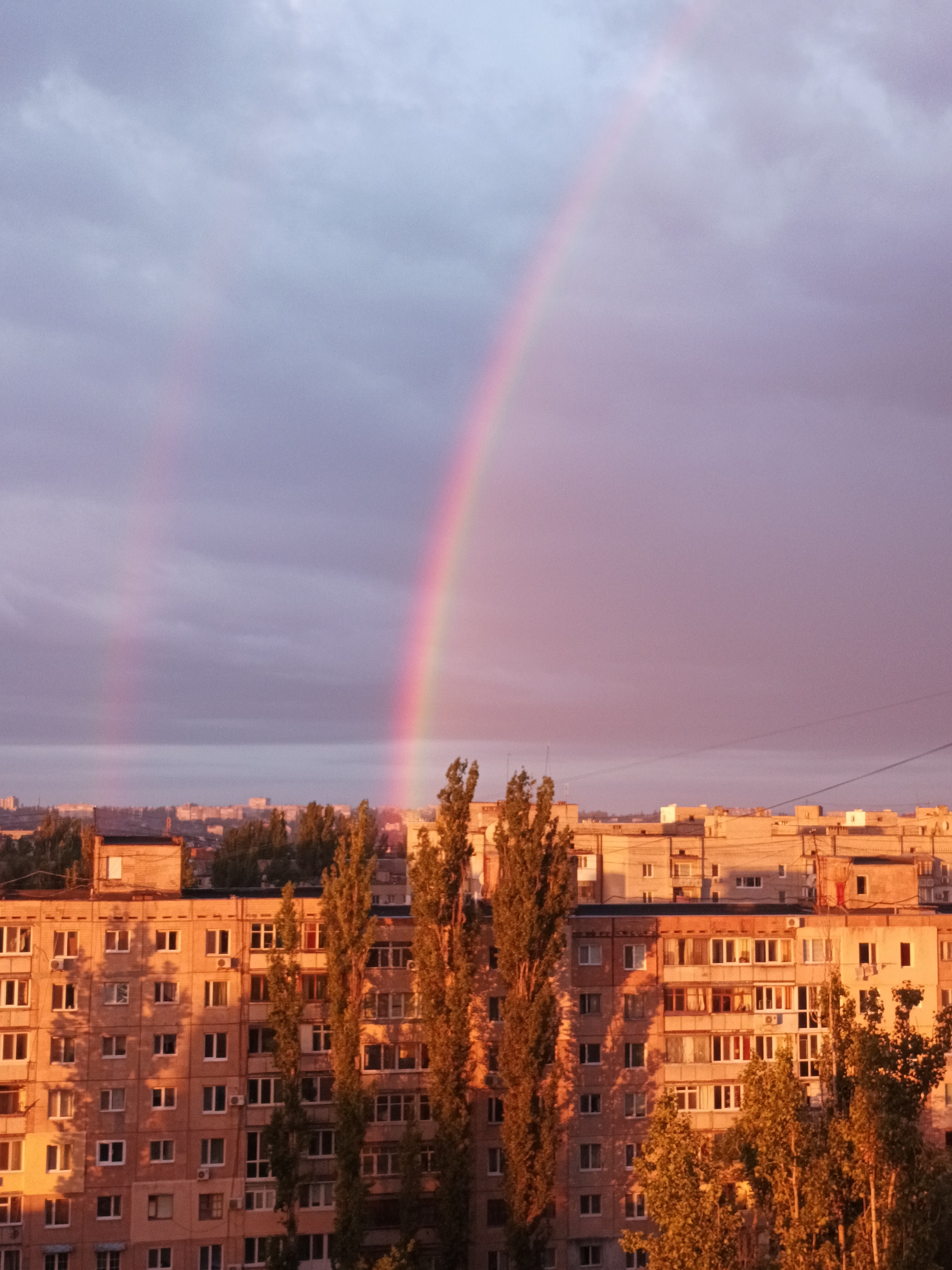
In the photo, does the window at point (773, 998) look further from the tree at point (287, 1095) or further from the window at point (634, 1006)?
the tree at point (287, 1095)

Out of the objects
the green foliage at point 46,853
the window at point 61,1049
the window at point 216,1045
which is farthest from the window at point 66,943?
the green foliage at point 46,853

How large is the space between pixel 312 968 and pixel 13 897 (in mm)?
9390

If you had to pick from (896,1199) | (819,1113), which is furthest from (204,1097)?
(896,1199)

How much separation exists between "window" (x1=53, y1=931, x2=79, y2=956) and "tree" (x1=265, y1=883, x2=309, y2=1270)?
574 centimetres

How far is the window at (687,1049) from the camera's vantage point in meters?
44.1

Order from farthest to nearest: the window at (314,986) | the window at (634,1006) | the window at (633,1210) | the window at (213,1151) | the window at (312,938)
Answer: the window at (634,1006) → the window at (633,1210) → the window at (312,938) → the window at (314,986) → the window at (213,1151)

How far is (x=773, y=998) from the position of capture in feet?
148

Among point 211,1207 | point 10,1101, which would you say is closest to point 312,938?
point 211,1207

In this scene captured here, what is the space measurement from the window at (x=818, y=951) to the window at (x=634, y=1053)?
5.99 m

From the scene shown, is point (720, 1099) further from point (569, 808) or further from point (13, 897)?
point (569, 808)

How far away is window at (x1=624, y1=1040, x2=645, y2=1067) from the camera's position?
4384 cm

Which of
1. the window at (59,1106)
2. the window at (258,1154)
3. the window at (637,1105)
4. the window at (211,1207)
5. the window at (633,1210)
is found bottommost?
the window at (633,1210)

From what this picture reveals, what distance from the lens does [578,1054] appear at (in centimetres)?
4347

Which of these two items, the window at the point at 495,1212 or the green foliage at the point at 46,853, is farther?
the green foliage at the point at 46,853
